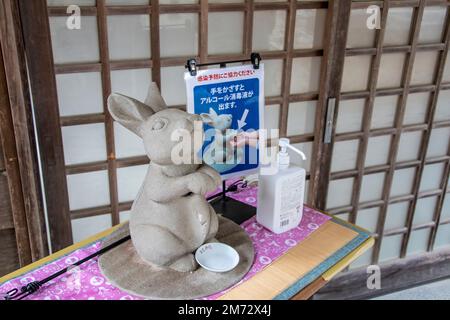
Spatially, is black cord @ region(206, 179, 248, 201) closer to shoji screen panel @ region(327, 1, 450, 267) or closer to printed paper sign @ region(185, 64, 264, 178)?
printed paper sign @ region(185, 64, 264, 178)

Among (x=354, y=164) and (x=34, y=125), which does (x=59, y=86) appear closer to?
(x=34, y=125)

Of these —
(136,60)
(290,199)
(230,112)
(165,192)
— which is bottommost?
(290,199)

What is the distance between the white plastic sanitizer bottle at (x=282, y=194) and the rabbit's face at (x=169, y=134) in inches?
12.1

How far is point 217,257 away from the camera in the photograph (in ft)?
3.55

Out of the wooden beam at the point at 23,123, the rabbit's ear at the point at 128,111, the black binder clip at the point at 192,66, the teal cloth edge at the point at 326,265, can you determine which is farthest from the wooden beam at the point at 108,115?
the teal cloth edge at the point at 326,265

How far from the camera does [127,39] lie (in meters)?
1.55

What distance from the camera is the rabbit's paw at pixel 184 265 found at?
1044mm

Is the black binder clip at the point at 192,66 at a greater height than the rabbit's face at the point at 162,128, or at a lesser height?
greater

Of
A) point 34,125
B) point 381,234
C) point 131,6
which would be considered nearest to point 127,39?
point 131,6

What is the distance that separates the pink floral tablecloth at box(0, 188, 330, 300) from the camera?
0.98 m

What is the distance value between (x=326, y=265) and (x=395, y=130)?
125 cm

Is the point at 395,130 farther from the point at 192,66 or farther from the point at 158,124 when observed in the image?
the point at 158,124

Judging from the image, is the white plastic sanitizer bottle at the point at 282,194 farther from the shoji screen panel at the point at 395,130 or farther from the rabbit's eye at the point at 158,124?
the shoji screen panel at the point at 395,130

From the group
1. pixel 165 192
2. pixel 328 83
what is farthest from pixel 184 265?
pixel 328 83
